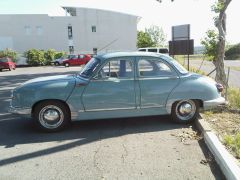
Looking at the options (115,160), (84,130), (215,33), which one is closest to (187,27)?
(215,33)

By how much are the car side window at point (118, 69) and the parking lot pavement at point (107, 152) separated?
3.71 ft

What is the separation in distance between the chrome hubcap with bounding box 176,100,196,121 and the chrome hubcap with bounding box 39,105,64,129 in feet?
8.44

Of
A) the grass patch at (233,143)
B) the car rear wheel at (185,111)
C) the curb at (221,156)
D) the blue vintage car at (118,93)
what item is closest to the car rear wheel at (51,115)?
the blue vintage car at (118,93)

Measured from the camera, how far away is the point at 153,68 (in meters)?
6.91

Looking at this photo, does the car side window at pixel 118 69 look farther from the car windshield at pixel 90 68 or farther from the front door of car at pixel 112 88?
the car windshield at pixel 90 68

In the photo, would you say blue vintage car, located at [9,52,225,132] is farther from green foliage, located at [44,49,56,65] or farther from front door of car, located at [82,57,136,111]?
green foliage, located at [44,49,56,65]

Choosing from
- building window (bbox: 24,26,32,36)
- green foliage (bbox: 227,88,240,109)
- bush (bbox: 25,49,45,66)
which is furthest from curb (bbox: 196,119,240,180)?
building window (bbox: 24,26,32,36)

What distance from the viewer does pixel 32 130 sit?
680 cm

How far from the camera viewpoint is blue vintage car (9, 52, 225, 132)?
21.3ft

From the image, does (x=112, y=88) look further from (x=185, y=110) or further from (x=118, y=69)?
(x=185, y=110)

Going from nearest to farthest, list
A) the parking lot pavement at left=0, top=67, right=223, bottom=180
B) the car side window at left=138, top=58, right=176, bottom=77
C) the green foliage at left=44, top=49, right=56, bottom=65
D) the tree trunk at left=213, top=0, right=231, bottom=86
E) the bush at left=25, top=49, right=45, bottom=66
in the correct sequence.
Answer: the parking lot pavement at left=0, top=67, right=223, bottom=180 → the car side window at left=138, top=58, right=176, bottom=77 → the tree trunk at left=213, top=0, right=231, bottom=86 → the bush at left=25, top=49, right=45, bottom=66 → the green foliage at left=44, top=49, right=56, bottom=65

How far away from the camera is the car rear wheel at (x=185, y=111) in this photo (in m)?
7.02

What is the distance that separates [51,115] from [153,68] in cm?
240

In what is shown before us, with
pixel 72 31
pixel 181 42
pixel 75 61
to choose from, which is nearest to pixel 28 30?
pixel 72 31
